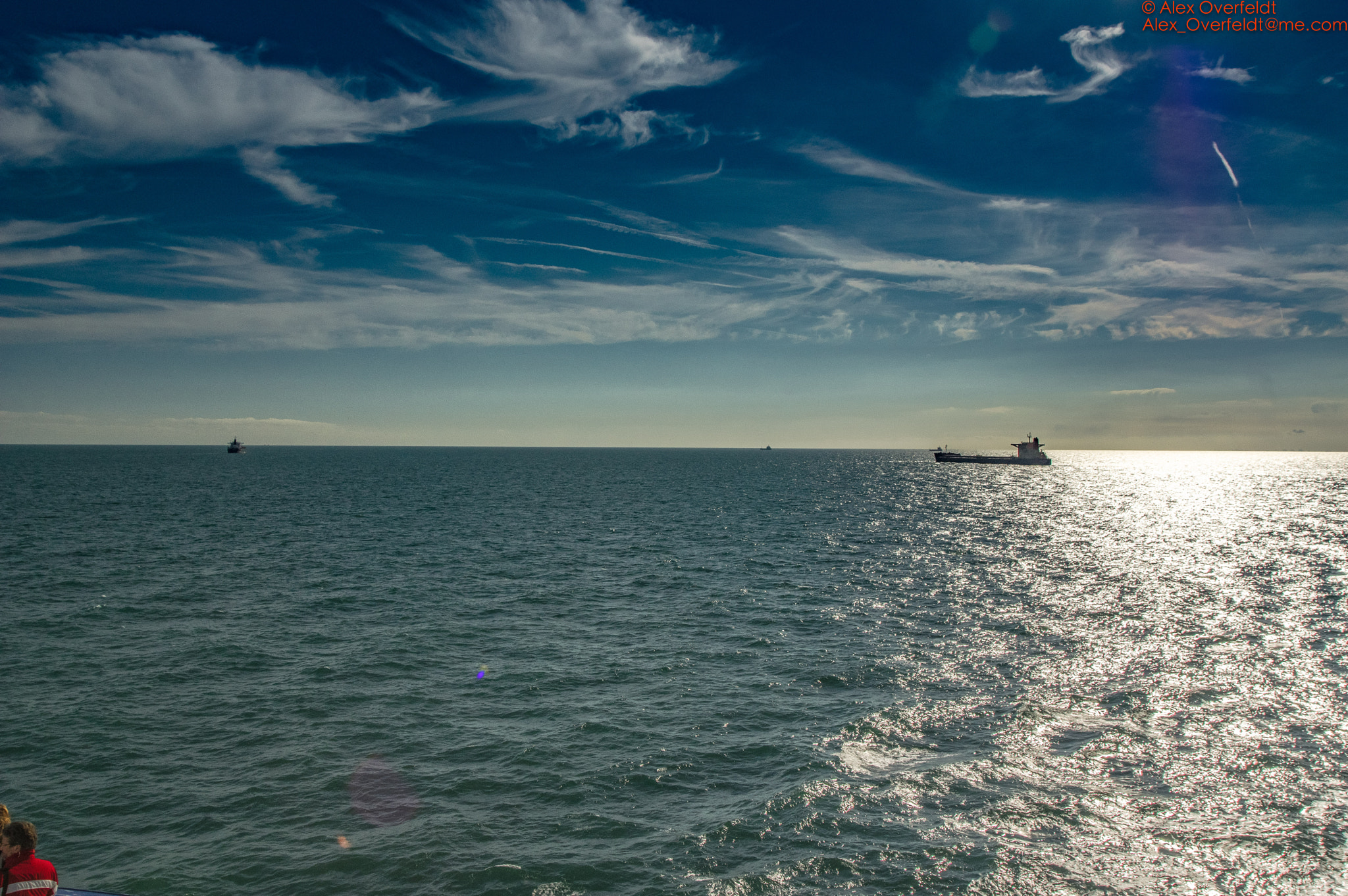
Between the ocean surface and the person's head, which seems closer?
the person's head

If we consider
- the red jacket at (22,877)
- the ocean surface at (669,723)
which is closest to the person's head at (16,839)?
the red jacket at (22,877)

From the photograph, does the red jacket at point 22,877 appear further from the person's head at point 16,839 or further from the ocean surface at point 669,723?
the ocean surface at point 669,723

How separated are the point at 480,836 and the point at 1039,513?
94.0 meters

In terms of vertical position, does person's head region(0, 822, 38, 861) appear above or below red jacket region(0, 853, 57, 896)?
above

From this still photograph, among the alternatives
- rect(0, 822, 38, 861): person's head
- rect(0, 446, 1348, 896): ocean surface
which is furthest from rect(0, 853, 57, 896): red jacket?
rect(0, 446, 1348, 896): ocean surface

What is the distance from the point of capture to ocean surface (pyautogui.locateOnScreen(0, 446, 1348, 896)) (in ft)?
50.3

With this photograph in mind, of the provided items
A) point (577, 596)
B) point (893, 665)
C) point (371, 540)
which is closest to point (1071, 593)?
point (893, 665)

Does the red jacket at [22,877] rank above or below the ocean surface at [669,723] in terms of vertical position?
above

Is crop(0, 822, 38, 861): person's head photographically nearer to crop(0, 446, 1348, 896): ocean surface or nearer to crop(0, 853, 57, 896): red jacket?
crop(0, 853, 57, 896): red jacket

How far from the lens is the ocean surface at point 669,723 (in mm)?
15344

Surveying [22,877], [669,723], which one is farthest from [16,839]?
[669,723]

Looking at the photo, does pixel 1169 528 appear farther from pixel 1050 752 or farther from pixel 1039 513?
pixel 1050 752

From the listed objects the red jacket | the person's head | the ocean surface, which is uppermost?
the person's head

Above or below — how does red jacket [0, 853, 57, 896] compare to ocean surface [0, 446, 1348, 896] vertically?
above
